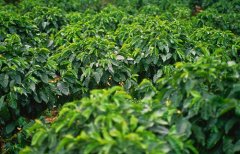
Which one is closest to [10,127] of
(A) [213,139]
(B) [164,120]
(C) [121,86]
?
(C) [121,86]

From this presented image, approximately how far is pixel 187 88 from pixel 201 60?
0.32m

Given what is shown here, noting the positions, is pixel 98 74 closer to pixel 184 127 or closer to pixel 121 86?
pixel 121 86

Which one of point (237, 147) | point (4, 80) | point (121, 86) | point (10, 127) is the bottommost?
point (10, 127)

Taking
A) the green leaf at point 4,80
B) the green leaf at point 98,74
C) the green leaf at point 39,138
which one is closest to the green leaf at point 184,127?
the green leaf at point 39,138

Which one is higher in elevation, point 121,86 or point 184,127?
point 184,127

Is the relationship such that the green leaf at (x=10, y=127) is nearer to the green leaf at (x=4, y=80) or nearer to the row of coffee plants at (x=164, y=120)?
the green leaf at (x=4, y=80)

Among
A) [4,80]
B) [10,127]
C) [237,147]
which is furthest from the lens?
[10,127]

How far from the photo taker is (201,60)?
277cm

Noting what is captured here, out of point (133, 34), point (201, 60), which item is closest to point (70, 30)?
point (133, 34)

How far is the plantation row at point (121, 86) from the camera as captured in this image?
2396 mm

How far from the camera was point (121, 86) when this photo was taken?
4.23 m

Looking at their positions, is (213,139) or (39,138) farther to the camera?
(213,139)

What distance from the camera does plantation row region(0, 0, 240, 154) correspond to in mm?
2396

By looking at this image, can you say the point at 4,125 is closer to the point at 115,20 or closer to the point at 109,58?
the point at 109,58
